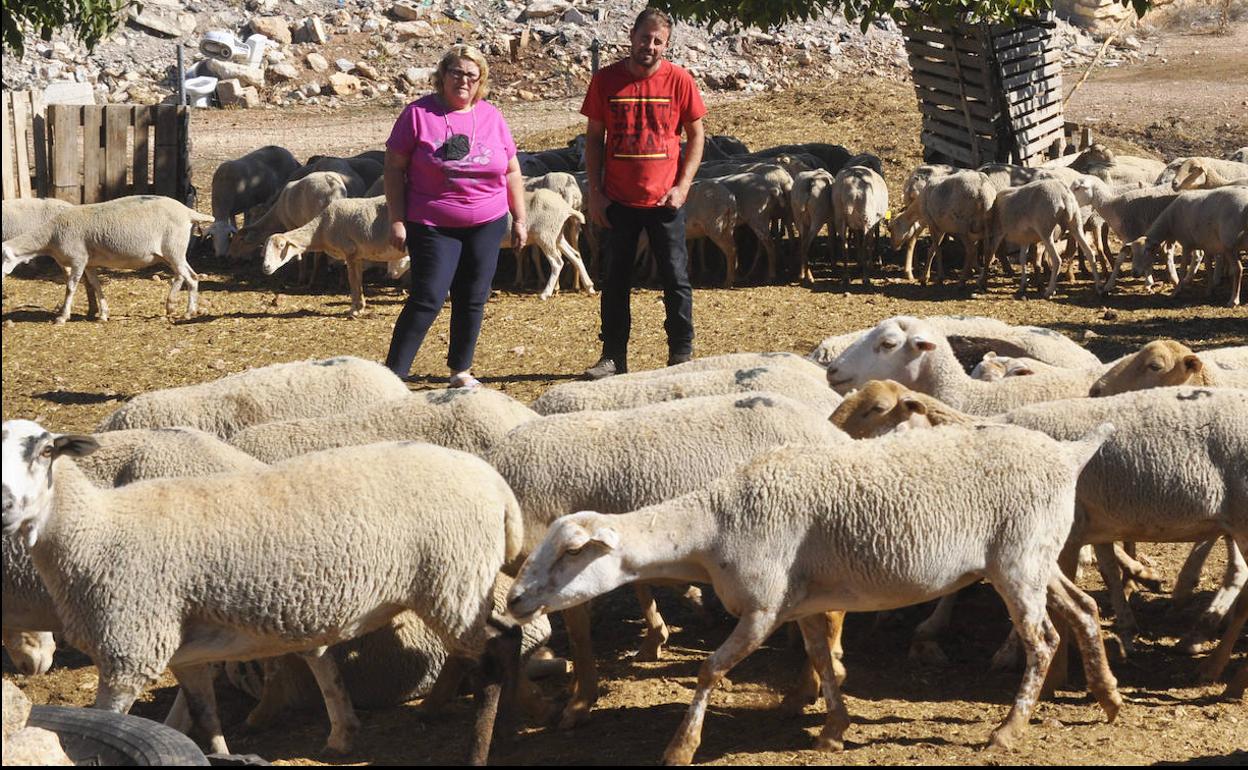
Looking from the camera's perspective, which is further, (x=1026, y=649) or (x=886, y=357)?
(x=886, y=357)

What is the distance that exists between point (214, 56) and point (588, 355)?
Result: 20.9 meters

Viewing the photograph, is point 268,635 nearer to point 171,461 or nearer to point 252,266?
point 171,461

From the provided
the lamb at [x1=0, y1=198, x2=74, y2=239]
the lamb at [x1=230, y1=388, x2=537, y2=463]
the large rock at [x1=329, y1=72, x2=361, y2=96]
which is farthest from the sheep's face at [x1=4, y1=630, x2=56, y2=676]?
the large rock at [x1=329, y1=72, x2=361, y2=96]

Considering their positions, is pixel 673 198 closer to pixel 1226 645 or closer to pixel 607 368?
pixel 607 368

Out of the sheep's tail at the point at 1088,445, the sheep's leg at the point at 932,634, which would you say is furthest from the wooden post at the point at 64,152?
the sheep's tail at the point at 1088,445

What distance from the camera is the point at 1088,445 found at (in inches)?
211

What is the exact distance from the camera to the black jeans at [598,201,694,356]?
9.17 metres

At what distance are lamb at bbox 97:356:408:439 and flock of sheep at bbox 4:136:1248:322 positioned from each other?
6.26 meters

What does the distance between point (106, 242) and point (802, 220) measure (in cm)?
678

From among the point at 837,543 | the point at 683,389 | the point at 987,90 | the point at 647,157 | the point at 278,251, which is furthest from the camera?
the point at 987,90

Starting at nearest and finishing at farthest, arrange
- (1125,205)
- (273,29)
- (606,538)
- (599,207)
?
1. (606,538)
2. (599,207)
3. (1125,205)
4. (273,29)

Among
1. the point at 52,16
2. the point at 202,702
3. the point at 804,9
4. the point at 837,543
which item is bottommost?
the point at 202,702

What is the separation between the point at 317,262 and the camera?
48.8ft

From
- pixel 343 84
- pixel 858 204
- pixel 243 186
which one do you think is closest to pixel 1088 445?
pixel 858 204
